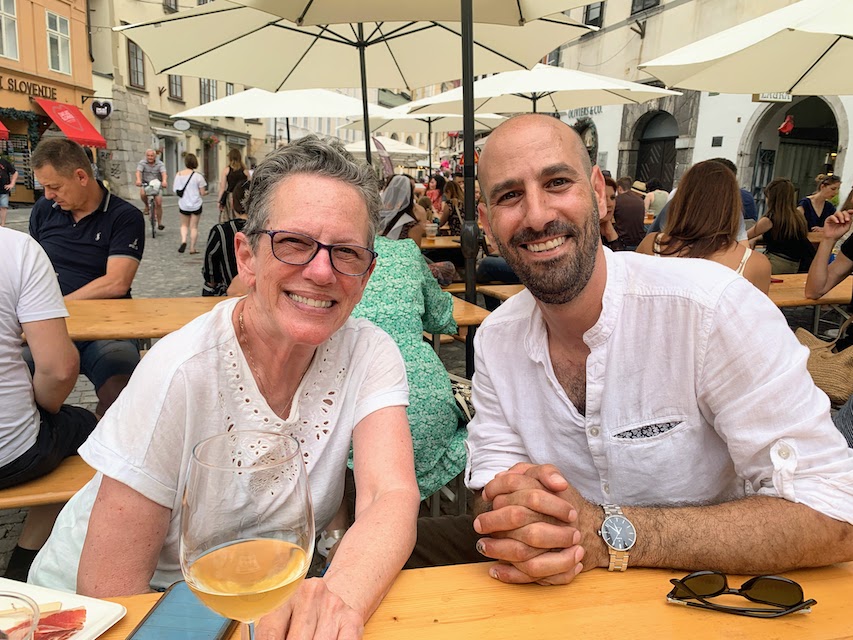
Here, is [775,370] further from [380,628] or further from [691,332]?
[380,628]

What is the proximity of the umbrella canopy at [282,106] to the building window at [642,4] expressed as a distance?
39.3 feet

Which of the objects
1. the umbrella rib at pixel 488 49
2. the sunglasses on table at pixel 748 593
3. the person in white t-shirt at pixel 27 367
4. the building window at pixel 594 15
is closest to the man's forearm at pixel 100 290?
the person in white t-shirt at pixel 27 367

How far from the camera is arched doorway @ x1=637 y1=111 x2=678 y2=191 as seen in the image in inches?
680

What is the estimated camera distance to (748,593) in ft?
3.44

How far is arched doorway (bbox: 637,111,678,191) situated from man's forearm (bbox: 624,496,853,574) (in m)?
17.5

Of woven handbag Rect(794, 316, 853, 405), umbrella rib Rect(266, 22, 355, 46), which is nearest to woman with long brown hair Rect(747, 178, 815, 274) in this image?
woven handbag Rect(794, 316, 853, 405)

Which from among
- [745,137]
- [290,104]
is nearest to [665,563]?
[290,104]

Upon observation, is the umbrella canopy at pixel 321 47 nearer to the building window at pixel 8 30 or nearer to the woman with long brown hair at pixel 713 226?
the woman with long brown hair at pixel 713 226

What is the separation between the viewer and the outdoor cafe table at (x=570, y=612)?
96cm

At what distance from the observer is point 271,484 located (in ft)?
2.44

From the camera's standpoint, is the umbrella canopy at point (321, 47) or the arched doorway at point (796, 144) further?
the arched doorway at point (796, 144)

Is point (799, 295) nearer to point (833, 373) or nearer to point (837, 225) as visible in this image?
point (837, 225)

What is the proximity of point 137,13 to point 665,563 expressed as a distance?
30.3m

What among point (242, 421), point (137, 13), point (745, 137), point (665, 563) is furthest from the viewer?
point (137, 13)
